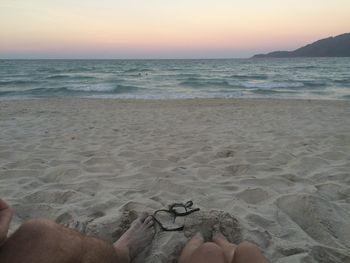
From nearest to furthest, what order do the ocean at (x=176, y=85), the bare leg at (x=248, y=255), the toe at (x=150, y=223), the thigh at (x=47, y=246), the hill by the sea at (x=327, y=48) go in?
the thigh at (x=47, y=246) → the bare leg at (x=248, y=255) → the toe at (x=150, y=223) → the ocean at (x=176, y=85) → the hill by the sea at (x=327, y=48)

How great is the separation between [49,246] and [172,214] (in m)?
1.29

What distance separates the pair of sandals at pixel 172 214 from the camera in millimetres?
2733

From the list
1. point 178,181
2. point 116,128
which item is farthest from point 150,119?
point 178,181

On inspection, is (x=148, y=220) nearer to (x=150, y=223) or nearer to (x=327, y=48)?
(x=150, y=223)

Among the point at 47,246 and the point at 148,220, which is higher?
the point at 47,246

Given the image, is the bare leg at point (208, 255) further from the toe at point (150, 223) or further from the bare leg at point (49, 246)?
the toe at point (150, 223)

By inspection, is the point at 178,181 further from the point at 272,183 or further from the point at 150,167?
the point at 272,183

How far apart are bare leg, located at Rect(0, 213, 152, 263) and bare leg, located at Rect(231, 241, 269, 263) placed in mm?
673

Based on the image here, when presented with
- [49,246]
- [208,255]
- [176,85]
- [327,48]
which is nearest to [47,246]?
[49,246]

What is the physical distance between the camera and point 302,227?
2.84 m

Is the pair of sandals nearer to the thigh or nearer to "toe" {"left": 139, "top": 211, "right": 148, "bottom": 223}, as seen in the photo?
"toe" {"left": 139, "top": 211, "right": 148, "bottom": 223}

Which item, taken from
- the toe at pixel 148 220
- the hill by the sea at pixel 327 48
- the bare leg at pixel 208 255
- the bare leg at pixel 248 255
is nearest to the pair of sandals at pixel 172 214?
the toe at pixel 148 220

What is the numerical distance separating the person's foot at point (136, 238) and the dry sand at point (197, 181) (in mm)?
81

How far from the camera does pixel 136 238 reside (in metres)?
2.51
